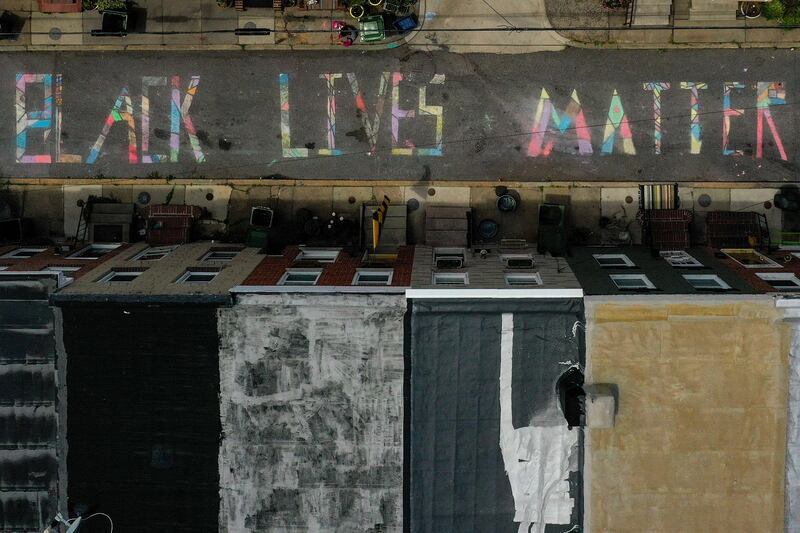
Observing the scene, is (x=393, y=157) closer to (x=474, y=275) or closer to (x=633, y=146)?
(x=474, y=275)

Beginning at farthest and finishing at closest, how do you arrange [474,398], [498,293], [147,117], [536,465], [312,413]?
[147,117], [312,413], [536,465], [474,398], [498,293]

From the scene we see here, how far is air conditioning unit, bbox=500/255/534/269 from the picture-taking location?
2761 centimetres

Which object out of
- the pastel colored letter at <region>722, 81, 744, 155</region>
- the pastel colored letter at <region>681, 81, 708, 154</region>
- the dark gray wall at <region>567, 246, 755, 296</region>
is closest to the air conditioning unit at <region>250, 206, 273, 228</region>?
the dark gray wall at <region>567, 246, 755, 296</region>

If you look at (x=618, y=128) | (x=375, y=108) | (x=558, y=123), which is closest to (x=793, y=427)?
(x=618, y=128)

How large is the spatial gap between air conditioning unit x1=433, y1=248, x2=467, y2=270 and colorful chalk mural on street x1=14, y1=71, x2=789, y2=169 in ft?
18.5

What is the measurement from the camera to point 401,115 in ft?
106

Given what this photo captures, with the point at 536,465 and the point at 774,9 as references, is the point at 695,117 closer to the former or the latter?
the point at 774,9

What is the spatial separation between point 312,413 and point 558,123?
20.4 metres

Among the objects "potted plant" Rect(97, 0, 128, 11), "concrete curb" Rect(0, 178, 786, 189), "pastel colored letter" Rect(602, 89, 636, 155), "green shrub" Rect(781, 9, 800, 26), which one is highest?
"potted plant" Rect(97, 0, 128, 11)

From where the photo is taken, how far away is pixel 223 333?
23.6 metres

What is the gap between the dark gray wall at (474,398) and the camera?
2325 cm

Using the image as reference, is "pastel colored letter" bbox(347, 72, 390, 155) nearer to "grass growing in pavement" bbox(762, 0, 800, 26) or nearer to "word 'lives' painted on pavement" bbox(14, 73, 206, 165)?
"word 'lives' painted on pavement" bbox(14, 73, 206, 165)

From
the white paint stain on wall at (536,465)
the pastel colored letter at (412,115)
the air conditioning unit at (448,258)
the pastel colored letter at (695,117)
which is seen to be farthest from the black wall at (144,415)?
the pastel colored letter at (695,117)

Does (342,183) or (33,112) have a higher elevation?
(33,112)
